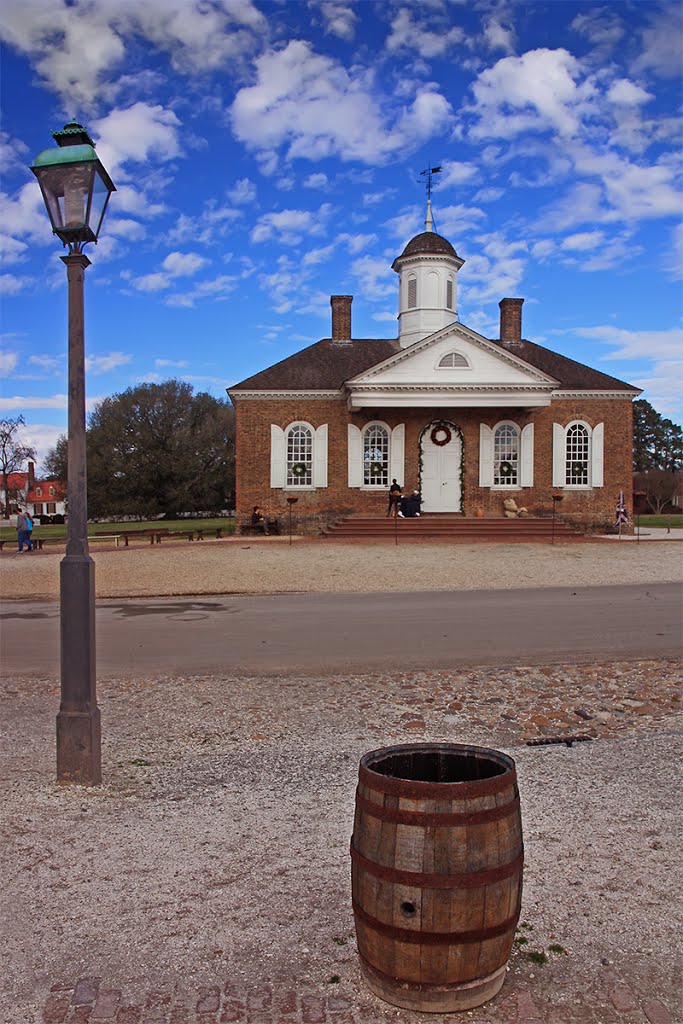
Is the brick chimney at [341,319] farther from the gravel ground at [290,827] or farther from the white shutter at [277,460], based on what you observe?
the gravel ground at [290,827]

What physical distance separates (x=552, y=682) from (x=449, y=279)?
27346 mm

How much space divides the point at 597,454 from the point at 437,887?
2992 centimetres

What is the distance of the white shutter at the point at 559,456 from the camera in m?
30.9

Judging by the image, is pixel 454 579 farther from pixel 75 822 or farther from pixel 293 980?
pixel 293 980

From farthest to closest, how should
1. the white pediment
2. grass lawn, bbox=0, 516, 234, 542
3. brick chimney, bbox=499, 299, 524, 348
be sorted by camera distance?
grass lawn, bbox=0, 516, 234, 542
brick chimney, bbox=499, 299, 524, 348
the white pediment

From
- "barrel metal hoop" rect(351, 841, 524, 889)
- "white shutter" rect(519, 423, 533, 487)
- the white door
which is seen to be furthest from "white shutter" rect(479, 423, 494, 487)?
"barrel metal hoop" rect(351, 841, 524, 889)

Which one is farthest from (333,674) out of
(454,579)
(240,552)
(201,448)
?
(201,448)

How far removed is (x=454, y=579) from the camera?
→ 17.8 m

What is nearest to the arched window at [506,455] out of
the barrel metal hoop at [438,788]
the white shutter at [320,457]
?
the white shutter at [320,457]

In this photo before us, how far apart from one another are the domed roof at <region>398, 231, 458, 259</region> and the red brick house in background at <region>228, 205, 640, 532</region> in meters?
3.92

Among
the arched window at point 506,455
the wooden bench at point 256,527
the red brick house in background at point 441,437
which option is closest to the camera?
the wooden bench at point 256,527

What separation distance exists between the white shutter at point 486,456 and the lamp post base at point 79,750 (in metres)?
26.1

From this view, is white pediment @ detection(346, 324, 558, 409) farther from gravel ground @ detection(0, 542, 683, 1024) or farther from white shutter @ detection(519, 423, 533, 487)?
gravel ground @ detection(0, 542, 683, 1024)

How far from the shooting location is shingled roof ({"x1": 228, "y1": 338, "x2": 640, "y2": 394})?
30.6 metres
